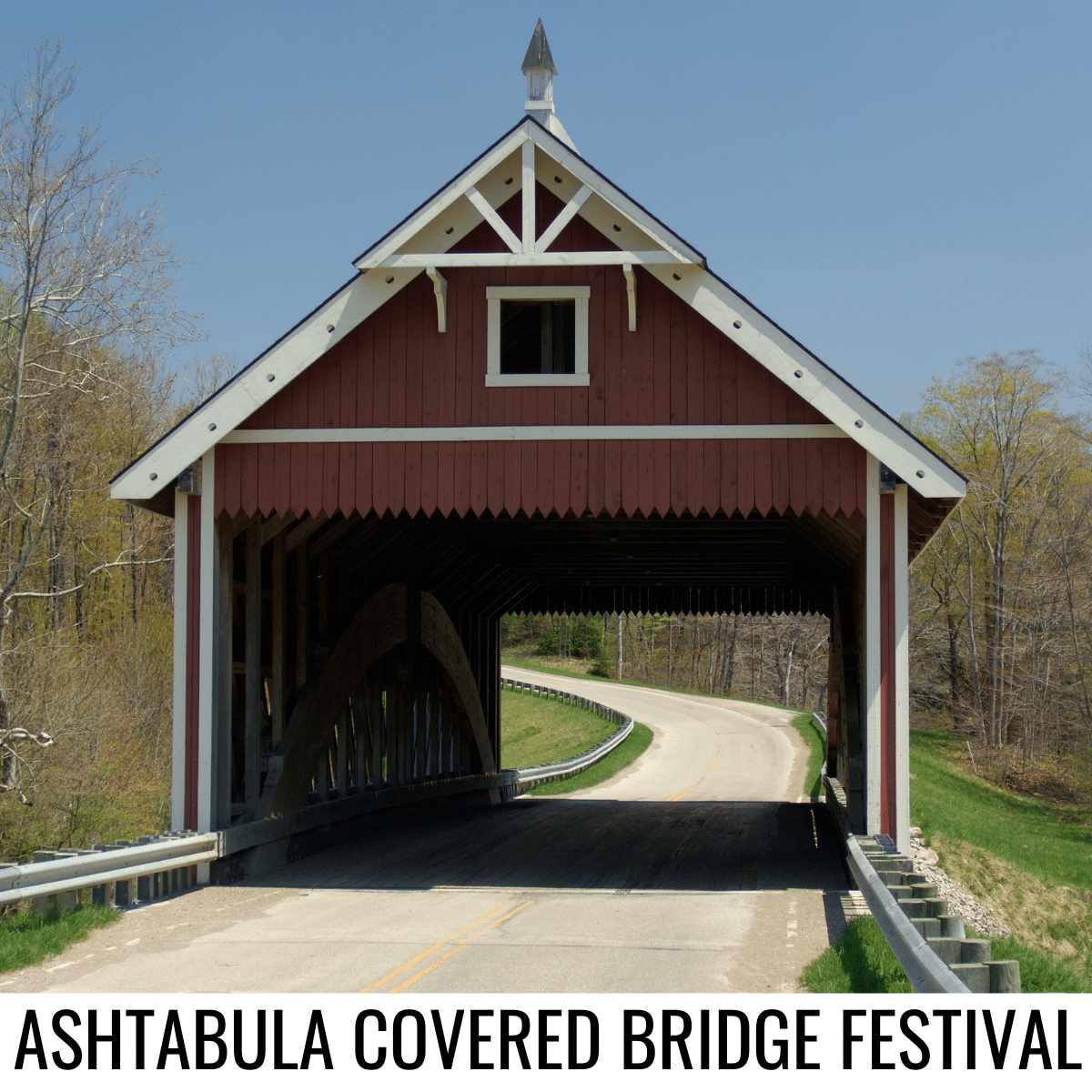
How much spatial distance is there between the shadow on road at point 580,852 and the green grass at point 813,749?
8.83 meters

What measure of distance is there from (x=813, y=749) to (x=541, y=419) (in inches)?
1275

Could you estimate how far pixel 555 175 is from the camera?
12.6 metres

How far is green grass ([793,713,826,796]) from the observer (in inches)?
1277

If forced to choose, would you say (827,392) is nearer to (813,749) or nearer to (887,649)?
(887,649)

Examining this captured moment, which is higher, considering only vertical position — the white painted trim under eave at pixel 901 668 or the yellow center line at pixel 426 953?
the white painted trim under eave at pixel 901 668

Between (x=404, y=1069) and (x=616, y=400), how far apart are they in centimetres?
805

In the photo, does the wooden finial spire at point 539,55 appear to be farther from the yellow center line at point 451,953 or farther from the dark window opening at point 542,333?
the yellow center line at point 451,953

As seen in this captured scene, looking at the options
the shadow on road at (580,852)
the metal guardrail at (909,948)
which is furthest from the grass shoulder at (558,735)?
the metal guardrail at (909,948)

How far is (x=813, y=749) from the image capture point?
4250 cm

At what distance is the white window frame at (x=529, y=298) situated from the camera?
12555mm

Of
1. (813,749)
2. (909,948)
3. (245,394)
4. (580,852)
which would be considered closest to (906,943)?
(909,948)

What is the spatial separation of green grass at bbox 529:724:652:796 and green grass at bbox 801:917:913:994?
23065mm

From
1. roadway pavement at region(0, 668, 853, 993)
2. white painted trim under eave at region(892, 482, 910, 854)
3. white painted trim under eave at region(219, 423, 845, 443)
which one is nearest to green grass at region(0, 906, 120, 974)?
roadway pavement at region(0, 668, 853, 993)

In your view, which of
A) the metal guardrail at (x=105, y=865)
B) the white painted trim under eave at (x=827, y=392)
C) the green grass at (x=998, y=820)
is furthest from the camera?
the green grass at (x=998, y=820)
